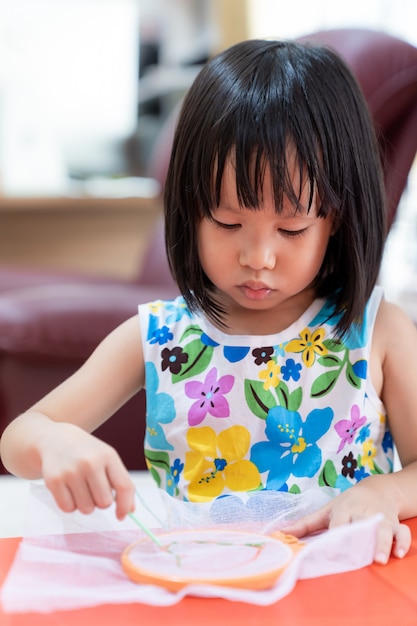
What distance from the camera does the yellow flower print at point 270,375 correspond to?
0.92 m

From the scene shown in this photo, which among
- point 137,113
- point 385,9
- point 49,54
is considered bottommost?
point 137,113

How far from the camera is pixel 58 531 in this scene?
69 centimetres

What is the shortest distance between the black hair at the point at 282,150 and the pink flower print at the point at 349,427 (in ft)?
0.29

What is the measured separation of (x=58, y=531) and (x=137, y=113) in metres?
3.14

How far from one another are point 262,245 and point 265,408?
0.65ft

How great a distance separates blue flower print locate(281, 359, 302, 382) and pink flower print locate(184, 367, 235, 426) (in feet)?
0.17

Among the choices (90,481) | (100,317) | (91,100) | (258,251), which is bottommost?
(91,100)

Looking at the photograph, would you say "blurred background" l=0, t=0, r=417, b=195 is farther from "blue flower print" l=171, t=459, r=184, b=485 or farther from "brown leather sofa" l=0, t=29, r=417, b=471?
"blue flower print" l=171, t=459, r=184, b=485

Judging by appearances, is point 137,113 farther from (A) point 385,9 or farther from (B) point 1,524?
(B) point 1,524

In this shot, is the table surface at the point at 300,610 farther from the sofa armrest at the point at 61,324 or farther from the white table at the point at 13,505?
the sofa armrest at the point at 61,324

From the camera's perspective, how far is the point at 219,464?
0.92 metres

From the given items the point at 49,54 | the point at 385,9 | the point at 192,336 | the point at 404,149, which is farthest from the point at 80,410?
the point at 49,54

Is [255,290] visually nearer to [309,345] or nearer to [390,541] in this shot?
[309,345]

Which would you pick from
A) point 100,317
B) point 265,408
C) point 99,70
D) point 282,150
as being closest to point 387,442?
point 265,408
